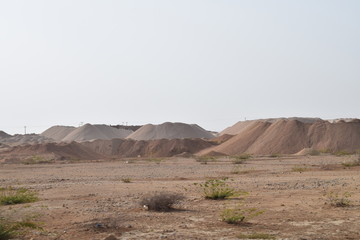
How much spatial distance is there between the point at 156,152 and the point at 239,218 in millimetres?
60071

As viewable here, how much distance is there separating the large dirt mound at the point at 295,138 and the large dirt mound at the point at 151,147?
5278mm

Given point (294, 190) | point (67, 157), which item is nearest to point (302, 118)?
point (67, 157)

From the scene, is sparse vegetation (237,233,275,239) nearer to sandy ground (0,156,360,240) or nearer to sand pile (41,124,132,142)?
sandy ground (0,156,360,240)

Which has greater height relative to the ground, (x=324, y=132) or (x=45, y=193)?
(x=324, y=132)

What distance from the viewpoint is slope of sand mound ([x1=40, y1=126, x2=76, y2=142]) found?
136262mm

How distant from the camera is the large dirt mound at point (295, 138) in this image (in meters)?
62.5

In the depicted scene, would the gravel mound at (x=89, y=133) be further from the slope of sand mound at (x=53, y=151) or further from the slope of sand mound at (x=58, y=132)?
the slope of sand mound at (x=53, y=151)

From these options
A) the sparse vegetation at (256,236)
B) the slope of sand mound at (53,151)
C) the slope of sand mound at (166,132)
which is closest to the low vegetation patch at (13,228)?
the sparse vegetation at (256,236)

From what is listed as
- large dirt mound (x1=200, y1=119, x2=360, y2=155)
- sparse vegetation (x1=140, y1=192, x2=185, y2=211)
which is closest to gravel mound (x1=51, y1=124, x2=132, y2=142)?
large dirt mound (x1=200, y1=119, x2=360, y2=155)

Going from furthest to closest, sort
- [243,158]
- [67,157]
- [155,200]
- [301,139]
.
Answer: [301,139], [67,157], [243,158], [155,200]

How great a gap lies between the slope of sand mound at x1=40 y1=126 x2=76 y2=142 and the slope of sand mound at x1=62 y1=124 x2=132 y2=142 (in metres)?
8.84

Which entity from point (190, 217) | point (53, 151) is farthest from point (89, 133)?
point (190, 217)

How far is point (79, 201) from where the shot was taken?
15328 mm

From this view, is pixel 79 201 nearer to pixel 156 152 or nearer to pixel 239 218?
pixel 239 218
